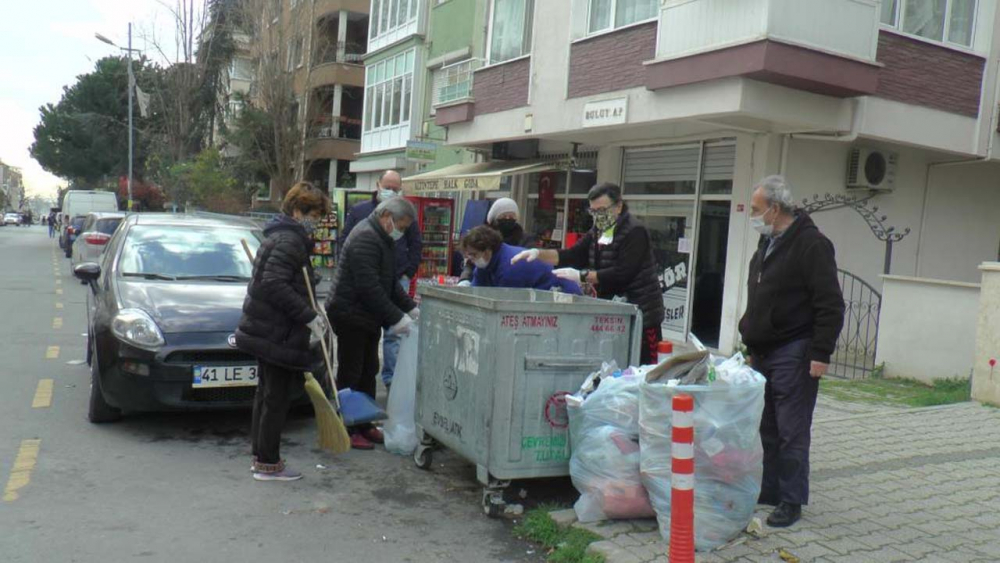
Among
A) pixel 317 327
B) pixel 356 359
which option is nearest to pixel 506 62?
pixel 356 359

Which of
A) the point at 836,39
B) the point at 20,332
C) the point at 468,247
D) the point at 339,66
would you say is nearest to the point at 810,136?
the point at 836,39

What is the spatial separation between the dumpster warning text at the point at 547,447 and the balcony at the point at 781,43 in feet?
21.0

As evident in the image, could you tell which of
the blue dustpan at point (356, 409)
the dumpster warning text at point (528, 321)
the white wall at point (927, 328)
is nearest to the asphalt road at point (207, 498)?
the blue dustpan at point (356, 409)

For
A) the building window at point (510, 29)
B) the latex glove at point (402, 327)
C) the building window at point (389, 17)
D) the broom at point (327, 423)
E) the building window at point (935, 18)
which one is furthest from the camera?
the building window at point (389, 17)

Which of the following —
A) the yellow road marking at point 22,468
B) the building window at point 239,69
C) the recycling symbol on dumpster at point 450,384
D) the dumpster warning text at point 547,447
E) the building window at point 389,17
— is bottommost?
the yellow road marking at point 22,468

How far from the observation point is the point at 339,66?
31.4 metres

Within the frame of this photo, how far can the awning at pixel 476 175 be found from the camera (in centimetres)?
1475

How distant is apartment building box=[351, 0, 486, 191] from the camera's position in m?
18.6

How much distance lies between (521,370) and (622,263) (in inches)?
59.1

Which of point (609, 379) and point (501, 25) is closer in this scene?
point (609, 379)

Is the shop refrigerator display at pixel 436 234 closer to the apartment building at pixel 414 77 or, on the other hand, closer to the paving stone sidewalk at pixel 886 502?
the apartment building at pixel 414 77

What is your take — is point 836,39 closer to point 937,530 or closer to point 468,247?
point 468,247

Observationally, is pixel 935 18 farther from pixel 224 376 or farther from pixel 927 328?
pixel 224 376

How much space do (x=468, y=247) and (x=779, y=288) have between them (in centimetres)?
221
